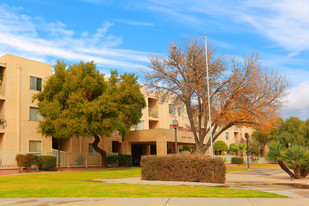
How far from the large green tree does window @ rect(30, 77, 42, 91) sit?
2270 mm

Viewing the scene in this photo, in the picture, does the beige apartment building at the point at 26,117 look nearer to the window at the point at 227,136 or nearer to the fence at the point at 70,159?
the fence at the point at 70,159

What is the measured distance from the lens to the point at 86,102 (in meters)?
28.7

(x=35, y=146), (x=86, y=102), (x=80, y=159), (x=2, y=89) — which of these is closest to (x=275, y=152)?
(x=86, y=102)

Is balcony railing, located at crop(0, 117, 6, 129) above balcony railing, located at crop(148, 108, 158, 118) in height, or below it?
below

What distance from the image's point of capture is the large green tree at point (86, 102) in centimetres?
2820

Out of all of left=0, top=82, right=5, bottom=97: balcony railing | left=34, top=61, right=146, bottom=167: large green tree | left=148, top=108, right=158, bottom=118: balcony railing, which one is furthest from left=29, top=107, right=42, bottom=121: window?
left=148, top=108, right=158, bottom=118: balcony railing

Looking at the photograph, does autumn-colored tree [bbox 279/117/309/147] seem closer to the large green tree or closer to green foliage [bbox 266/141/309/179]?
the large green tree

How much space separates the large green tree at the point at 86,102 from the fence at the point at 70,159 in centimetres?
325

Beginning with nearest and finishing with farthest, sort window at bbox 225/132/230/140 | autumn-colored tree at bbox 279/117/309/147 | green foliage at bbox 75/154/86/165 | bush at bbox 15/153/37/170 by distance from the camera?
bush at bbox 15/153/37/170 → green foliage at bbox 75/154/86/165 → autumn-colored tree at bbox 279/117/309/147 → window at bbox 225/132/230/140

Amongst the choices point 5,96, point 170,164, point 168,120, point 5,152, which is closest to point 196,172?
point 170,164

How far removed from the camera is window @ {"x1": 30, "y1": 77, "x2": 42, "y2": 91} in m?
32.8

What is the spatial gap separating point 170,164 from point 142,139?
63.9 ft
